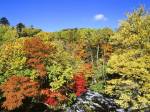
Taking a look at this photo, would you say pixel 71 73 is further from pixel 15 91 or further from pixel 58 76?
pixel 15 91

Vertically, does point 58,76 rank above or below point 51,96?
above

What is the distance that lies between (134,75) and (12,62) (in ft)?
72.7

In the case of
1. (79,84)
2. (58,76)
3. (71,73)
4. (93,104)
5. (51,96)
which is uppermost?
(71,73)

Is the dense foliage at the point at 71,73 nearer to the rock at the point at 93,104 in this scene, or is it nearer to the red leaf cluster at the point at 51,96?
the red leaf cluster at the point at 51,96

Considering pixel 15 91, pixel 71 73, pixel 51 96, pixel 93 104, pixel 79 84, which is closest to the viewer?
pixel 15 91

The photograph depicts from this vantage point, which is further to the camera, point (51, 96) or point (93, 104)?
point (93, 104)

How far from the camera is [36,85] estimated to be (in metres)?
44.3

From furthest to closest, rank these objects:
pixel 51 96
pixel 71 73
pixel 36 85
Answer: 1. pixel 71 73
2. pixel 51 96
3. pixel 36 85

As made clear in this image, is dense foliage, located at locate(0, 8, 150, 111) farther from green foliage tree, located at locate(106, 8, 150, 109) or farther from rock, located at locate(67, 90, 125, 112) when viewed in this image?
rock, located at locate(67, 90, 125, 112)

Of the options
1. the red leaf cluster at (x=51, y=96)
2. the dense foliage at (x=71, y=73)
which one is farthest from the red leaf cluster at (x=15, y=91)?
the red leaf cluster at (x=51, y=96)

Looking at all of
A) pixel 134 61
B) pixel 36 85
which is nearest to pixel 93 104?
pixel 36 85

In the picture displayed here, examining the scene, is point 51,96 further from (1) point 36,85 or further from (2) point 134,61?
(2) point 134,61

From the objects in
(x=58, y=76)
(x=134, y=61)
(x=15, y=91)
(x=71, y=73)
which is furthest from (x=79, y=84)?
(x=134, y=61)

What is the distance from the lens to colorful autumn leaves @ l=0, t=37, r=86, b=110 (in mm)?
41688
